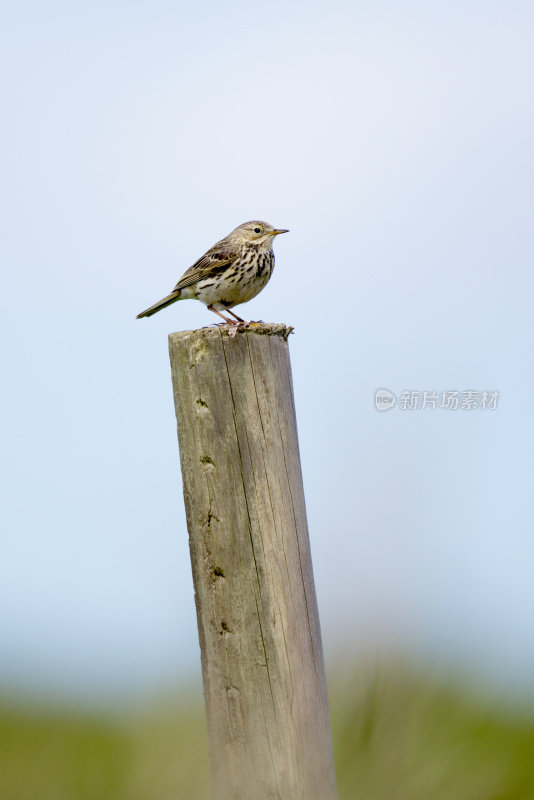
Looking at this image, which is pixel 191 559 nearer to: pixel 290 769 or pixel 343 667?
pixel 290 769

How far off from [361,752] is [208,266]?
5.81 meters

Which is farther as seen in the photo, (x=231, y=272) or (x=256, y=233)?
(x=256, y=233)

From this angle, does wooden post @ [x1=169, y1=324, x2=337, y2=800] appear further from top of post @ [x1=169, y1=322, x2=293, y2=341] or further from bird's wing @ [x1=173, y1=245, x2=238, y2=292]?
bird's wing @ [x1=173, y1=245, x2=238, y2=292]

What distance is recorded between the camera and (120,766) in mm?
1920

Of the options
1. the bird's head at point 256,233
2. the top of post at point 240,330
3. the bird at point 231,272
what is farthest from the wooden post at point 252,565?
the bird's head at point 256,233


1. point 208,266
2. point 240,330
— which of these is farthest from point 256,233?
point 240,330

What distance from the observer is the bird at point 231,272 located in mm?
7242

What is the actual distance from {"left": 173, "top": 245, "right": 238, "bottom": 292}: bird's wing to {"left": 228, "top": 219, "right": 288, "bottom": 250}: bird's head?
222 millimetres

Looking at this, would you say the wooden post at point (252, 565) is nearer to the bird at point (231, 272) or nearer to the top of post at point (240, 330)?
the top of post at point (240, 330)

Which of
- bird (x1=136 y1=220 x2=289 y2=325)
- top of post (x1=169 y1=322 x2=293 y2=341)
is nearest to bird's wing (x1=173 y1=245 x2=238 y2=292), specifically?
bird (x1=136 y1=220 x2=289 y2=325)

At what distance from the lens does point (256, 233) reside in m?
7.70

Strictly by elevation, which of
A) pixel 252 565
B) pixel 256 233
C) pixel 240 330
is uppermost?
pixel 256 233

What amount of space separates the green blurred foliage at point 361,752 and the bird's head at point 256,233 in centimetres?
582

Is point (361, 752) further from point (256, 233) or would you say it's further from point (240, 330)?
point (256, 233)
